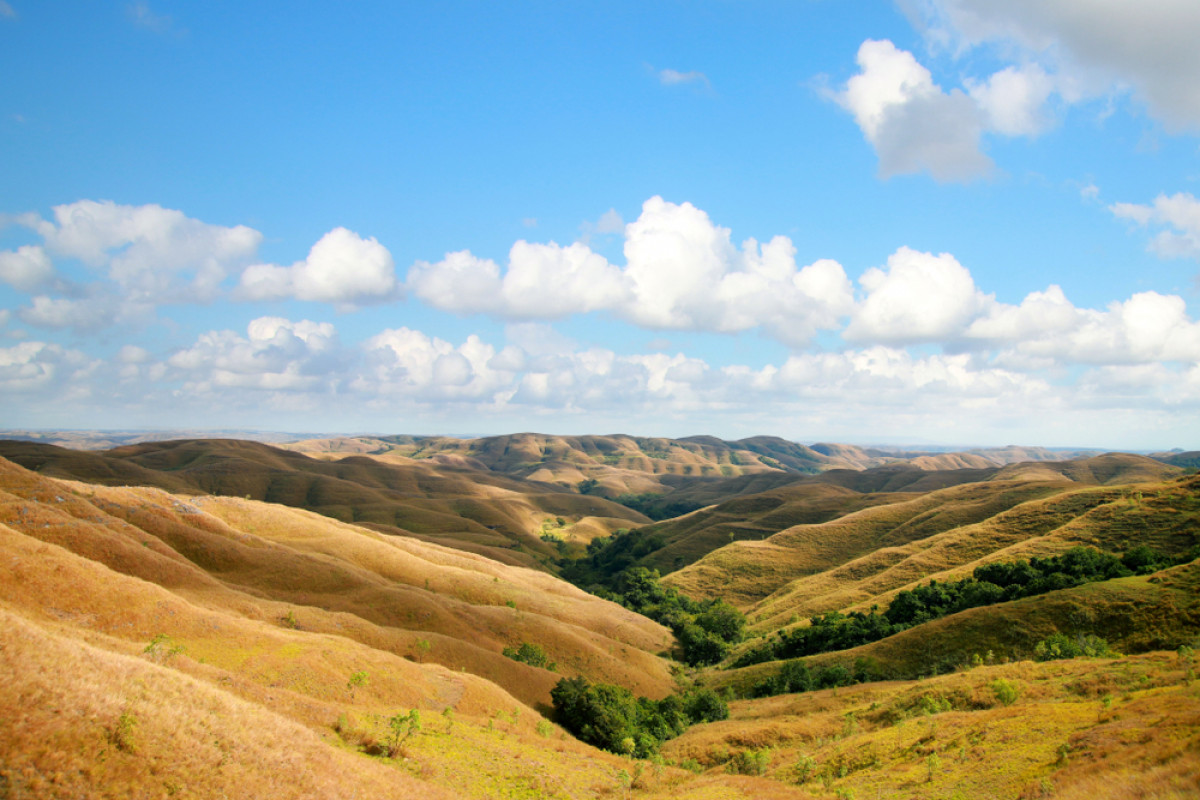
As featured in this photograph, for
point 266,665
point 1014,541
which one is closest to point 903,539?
point 1014,541

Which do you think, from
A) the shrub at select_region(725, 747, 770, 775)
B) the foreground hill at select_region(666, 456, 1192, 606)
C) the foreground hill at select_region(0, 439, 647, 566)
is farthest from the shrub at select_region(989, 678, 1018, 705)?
the foreground hill at select_region(0, 439, 647, 566)

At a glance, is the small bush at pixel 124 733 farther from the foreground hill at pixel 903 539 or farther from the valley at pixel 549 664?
the foreground hill at pixel 903 539

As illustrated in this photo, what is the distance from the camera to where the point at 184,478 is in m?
160

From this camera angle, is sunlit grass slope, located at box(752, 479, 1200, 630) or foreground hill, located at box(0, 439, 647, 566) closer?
sunlit grass slope, located at box(752, 479, 1200, 630)

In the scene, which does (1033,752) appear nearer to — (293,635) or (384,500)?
(293,635)

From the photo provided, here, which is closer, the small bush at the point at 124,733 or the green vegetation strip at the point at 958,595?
the small bush at the point at 124,733

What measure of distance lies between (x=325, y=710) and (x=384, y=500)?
158 meters

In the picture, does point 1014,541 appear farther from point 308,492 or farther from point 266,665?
point 308,492

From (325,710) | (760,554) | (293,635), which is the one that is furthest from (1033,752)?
(760,554)

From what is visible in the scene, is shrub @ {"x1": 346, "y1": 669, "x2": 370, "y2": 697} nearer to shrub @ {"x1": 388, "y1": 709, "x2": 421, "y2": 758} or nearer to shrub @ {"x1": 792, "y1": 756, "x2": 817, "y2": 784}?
shrub @ {"x1": 388, "y1": 709, "x2": 421, "y2": 758}

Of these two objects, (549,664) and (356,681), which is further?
(549,664)

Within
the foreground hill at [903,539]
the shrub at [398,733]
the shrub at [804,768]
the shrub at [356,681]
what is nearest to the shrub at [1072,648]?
the shrub at [804,768]

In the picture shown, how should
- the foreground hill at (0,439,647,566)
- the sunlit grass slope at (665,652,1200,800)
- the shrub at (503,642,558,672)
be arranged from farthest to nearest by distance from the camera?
the foreground hill at (0,439,647,566)
the shrub at (503,642,558,672)
the sunlit grass slope at (665,652,1200,800)

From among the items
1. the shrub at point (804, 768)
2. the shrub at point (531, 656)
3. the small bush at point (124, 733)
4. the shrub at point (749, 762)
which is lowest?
the shrub at point (531, 656)
